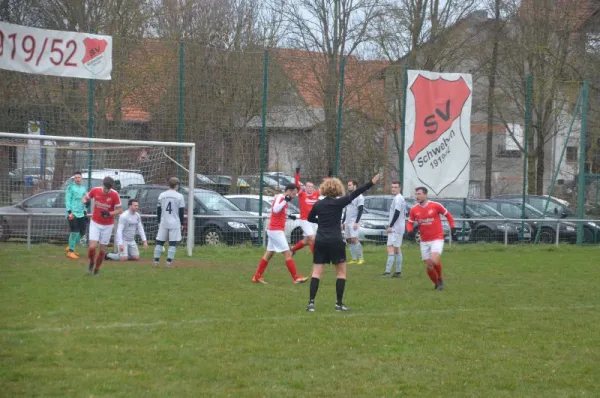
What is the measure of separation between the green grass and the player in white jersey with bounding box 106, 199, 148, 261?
5.93ft

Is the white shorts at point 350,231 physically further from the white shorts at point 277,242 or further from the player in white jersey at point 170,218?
the white shorts at point 277,242

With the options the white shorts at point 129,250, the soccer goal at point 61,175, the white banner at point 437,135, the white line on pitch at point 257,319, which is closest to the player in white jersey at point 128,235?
the white shorts at point 129,250

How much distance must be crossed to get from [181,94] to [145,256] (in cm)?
458

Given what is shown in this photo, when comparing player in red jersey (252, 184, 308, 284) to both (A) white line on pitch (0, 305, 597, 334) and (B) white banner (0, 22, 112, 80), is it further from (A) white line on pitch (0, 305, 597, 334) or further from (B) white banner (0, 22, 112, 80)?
(B) white banner (0, 22, 112, 80)

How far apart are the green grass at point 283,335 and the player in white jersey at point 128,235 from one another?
1.81 meters

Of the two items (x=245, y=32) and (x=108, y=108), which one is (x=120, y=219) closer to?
(x=108, y=108)

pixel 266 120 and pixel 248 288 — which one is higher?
pixel 266 120

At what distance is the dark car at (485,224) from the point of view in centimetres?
2509

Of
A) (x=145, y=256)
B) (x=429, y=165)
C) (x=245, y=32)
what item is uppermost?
(x=245, y=32)

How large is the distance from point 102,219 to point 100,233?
0.25 m

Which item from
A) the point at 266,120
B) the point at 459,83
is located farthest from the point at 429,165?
the point at 266,120

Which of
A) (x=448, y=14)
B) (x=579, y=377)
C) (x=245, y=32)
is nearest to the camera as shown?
(x=579, y=377)

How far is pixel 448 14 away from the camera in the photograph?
108 ft

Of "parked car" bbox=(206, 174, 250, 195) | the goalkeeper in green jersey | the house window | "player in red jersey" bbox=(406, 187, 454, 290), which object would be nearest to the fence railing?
"parked car" bbox=(206, 174, 250, 195)
